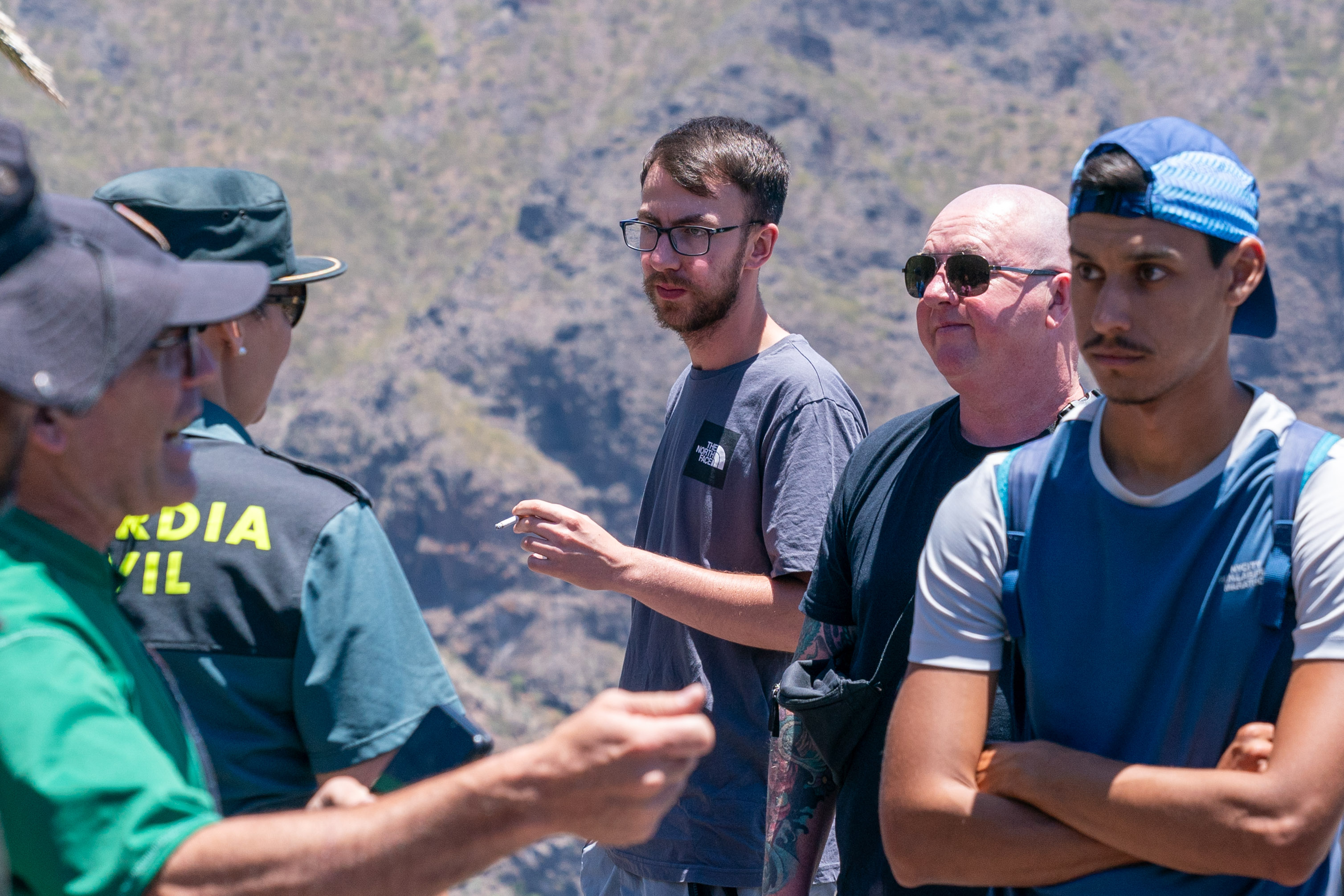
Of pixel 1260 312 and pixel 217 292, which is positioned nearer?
pixel 217 292

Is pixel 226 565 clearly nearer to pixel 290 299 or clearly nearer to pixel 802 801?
pixel 290 299

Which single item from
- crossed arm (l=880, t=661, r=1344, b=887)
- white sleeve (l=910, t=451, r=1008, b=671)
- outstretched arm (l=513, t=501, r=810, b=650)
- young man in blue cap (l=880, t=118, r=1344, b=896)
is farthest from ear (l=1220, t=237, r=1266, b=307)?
outstretched arm (l=513, t=501, r=810, b=650)

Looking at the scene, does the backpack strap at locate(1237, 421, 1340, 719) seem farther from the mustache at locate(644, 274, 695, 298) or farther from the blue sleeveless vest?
the mustache at locate(644, 274, 695, 298)

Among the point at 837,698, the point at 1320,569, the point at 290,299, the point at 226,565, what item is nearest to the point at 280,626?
the point at 226,565

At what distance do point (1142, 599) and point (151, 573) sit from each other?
191 cm

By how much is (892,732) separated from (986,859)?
286 mm

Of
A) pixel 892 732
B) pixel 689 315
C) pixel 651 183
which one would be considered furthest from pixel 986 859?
pixel 651 183

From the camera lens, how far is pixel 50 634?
181 centimetres

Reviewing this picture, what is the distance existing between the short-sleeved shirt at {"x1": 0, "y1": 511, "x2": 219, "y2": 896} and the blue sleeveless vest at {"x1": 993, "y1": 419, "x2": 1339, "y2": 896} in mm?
1515

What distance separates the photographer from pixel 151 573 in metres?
2.55

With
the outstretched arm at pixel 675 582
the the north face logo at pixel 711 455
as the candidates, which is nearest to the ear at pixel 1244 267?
the outstretched arm at pixel 675 582

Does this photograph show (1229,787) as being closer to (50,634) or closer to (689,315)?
(50,634)

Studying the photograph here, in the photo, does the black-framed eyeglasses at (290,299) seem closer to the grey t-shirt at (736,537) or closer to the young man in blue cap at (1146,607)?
the grey t-shirt at (736,537)

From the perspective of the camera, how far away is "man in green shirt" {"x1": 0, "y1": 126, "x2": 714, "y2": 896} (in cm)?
174
